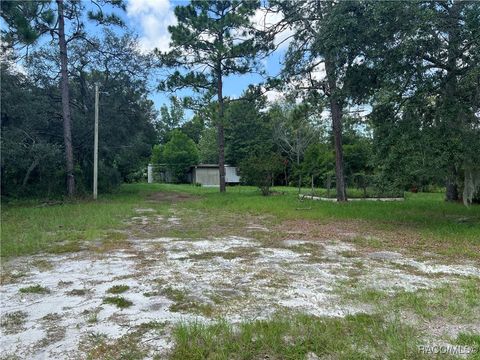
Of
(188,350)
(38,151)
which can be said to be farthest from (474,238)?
(38,151)

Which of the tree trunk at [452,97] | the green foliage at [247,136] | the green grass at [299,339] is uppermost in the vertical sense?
the green foliage at [247,136]

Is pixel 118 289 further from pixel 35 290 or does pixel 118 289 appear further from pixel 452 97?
pixel 452 97

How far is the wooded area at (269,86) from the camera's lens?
6.46 metres

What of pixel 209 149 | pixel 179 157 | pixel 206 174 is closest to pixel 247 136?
pixel 206 174

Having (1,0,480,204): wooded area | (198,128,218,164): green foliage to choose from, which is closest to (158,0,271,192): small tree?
(1,0,480,204): wooded area

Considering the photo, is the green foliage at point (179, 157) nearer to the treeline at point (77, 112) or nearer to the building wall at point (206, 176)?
the building wall at point (206, 176)

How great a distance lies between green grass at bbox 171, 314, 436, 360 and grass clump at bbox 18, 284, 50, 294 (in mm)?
1541

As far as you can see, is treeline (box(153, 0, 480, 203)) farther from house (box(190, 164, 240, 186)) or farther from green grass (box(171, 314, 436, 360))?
house (box(190, 164, 240, 186))

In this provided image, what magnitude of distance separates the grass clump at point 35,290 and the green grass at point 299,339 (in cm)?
154

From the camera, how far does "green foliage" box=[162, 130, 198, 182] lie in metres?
30.4

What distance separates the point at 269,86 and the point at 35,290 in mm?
13627

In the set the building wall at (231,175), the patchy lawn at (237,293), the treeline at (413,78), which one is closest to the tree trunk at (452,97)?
the treeline at (413,78)

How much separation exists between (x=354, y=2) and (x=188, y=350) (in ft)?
22.2

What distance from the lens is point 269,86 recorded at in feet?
51.1
